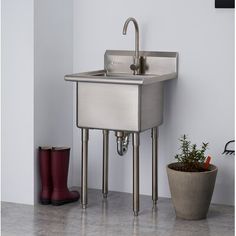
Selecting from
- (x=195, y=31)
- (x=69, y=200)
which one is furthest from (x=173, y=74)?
(x=69, y=200)

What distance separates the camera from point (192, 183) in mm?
4160

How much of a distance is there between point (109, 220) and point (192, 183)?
550mm

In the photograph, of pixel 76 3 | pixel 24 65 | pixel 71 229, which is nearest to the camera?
pixel 71 229

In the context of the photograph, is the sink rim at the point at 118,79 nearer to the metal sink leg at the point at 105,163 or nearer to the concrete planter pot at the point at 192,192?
the metal sink leg at the point at 105,163

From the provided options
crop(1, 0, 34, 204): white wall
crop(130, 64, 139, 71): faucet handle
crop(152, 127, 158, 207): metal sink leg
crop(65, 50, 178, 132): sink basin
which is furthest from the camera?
crop(130, 64, 139, 71): faucet handle

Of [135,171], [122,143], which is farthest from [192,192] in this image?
[122,143]

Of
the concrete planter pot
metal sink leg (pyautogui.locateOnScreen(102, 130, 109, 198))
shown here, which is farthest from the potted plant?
metal sink leg (pyautogui.locateOnScreen(102, 130, 109, 198))

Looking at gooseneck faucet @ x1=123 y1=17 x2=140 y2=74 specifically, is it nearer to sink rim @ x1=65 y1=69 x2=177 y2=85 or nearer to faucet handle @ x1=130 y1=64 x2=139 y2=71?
faucet handle @ x1=130 y1=64 x2=139 y2=71

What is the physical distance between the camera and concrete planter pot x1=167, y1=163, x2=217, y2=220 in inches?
164

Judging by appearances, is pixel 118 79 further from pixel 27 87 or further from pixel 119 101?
pixel 27 87

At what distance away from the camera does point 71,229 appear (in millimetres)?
4039

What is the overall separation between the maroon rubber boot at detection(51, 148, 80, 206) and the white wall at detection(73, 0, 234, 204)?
0.45 m

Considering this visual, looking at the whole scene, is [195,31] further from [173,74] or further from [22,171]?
[22,171]

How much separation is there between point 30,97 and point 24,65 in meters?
0.21
